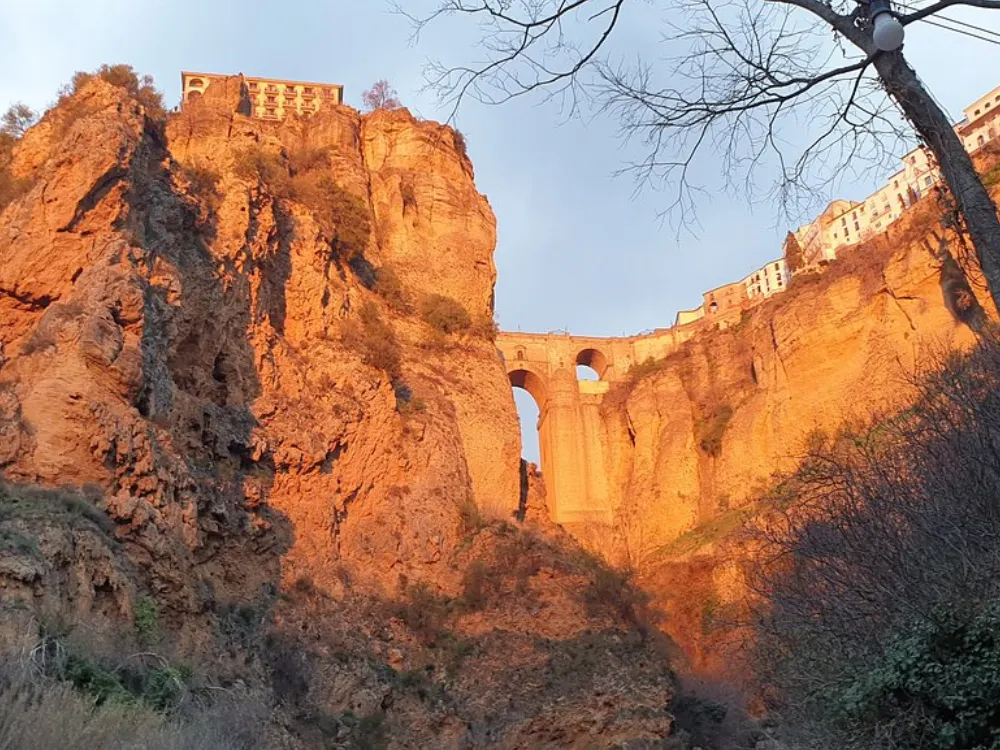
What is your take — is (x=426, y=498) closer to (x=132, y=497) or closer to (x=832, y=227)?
(x=132, y=497)

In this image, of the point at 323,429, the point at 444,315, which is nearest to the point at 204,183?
the point at 323,429

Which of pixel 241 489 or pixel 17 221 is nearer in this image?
pixel 17 221

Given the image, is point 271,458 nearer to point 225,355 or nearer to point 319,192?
point 225,355

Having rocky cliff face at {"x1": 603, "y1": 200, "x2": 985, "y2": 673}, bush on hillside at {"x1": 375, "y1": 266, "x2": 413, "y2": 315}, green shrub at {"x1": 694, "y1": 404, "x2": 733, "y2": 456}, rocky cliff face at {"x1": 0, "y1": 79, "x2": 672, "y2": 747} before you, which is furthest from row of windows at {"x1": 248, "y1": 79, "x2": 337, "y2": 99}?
green shrub at {"x1": 694, "y1": 404, "x2": 733, "y2": 456}

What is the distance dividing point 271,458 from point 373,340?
5.88 meters

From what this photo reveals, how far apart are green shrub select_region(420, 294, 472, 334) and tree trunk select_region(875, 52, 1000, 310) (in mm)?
24349

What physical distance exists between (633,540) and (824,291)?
13.2m

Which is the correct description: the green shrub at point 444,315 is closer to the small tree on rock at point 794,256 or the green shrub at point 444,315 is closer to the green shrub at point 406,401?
the green shrub at point 406,401

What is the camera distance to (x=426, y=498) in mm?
22859

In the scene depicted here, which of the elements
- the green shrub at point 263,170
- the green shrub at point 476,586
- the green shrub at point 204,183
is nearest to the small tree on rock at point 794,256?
the green shrub at point 263,170

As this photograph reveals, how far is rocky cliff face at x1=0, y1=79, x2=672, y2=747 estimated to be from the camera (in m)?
13.8

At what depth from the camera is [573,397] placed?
42.0m

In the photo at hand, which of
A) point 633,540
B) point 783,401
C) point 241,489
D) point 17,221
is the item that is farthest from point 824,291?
point 17,221

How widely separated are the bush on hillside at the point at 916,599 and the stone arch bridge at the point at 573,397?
28.8 metres
